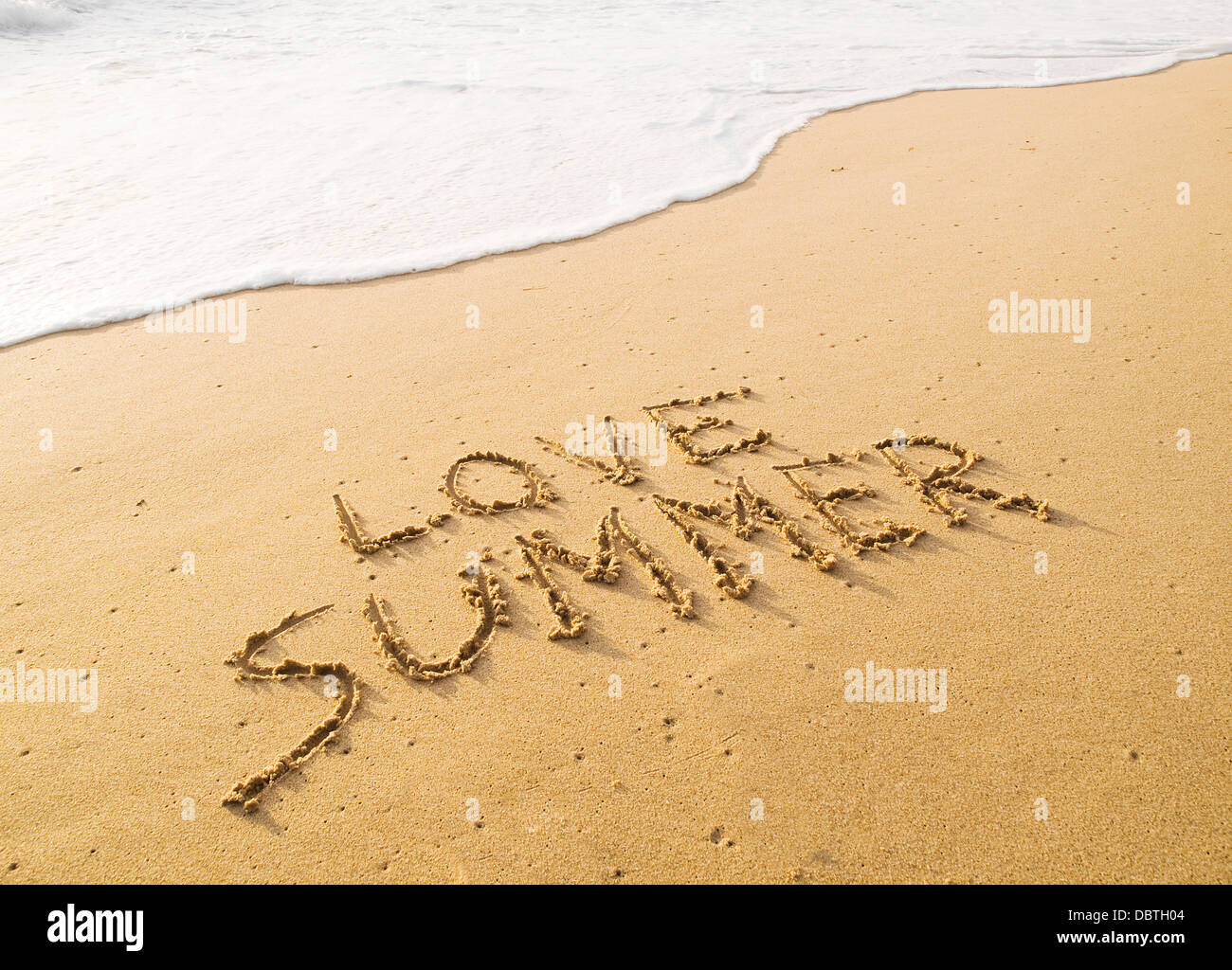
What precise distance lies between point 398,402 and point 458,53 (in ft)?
23.0

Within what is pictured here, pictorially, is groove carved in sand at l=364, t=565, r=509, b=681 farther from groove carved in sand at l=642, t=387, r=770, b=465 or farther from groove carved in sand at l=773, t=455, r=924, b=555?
groove carved in sand at l=773, t=455, r=924, b=555

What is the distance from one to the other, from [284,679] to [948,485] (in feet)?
7.88

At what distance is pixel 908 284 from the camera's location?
4.73 metres

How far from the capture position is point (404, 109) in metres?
7.84

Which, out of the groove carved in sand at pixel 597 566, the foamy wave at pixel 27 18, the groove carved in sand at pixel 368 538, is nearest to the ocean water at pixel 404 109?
the foamy wave at pixel 27 18

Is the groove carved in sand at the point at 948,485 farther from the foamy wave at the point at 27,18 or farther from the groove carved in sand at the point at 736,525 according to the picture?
the foamy wave at the point at 27,18

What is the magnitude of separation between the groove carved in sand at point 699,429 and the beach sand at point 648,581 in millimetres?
49

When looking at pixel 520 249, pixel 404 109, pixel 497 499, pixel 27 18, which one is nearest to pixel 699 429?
pixel 497 499

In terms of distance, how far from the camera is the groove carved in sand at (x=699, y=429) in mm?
3602

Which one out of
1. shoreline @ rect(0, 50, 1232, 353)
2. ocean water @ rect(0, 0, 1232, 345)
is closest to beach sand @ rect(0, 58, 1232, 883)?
shoreline @ rect(0, 50, 1232, 353)

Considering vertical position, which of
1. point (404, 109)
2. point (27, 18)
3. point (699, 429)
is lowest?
point (699, 429)

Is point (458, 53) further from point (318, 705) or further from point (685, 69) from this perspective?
point (318, 705)

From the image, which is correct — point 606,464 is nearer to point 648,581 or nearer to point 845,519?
point 648,581

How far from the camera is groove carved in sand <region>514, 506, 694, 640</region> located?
2904mm
